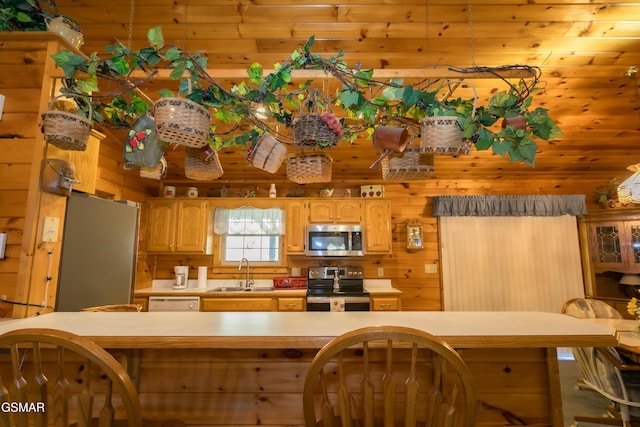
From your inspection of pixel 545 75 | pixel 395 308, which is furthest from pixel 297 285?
pixel 545 75

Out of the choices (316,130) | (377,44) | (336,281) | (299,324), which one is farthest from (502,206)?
(299,324)

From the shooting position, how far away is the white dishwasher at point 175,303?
3541 millimetres

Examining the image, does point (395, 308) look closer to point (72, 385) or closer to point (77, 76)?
point (72, 385)

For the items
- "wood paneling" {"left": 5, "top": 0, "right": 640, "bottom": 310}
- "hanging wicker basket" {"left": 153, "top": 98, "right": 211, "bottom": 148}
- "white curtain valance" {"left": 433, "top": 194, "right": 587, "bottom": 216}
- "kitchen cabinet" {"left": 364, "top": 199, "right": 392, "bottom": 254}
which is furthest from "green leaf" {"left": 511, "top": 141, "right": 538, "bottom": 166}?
"white curtain valance" {"left": 433, "top": 194, "right": 587, "bottom": 216}

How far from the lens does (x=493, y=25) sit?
2277 mm

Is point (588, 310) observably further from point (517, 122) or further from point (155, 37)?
point (155, 37)

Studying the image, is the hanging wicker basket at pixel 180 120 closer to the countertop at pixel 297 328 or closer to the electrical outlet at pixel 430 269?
the countertop at pixel 297 328

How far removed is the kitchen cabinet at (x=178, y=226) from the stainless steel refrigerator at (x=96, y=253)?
1549mm

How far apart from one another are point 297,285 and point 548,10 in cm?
347

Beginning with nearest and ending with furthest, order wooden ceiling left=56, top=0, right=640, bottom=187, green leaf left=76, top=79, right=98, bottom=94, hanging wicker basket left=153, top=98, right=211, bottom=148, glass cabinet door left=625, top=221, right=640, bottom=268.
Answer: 1. hanging wicker basket left=153, top=98, right=211, bottom=148
2. green leaf left=76, top=79, right=98, bottom=94
3. wooden ceiling left=56, top=0, right=640, bottom=187
4. glass cabinet door left=625, top=221, right=640, bottom=268

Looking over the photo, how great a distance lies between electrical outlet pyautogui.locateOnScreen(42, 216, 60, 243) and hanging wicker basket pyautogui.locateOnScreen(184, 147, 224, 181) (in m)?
0.82

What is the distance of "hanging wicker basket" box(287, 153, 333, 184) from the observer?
4.76ft

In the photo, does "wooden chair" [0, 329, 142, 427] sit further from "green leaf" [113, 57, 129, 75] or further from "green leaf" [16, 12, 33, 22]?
"green leaf" [16, 12, 33, 22]

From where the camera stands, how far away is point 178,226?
3.96m
